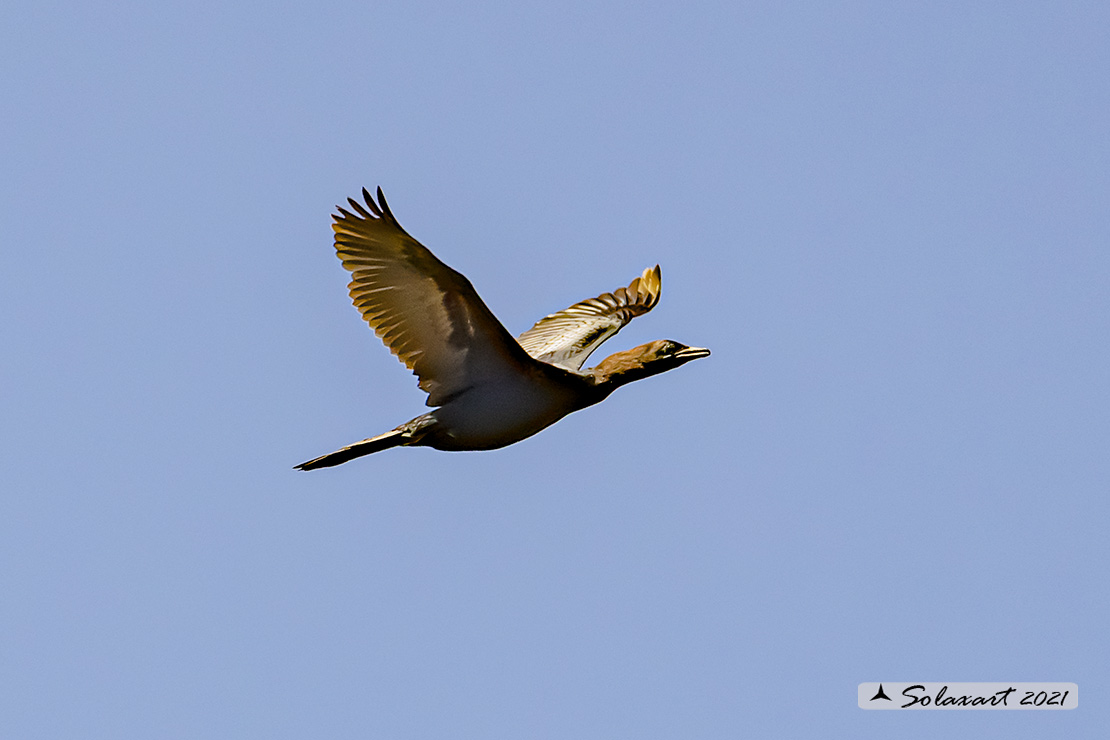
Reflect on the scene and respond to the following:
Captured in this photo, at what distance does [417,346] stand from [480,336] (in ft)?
2.29

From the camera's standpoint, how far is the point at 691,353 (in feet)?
54.7

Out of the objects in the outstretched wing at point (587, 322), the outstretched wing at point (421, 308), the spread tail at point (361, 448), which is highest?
the outstretched wing at point (587, 322)

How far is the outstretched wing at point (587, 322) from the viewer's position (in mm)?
19000

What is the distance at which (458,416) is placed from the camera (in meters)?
15.8

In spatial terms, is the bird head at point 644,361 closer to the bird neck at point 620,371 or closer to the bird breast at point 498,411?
the bird neck at point 620,371

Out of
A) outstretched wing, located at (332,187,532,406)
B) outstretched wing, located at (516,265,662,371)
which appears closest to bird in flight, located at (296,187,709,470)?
outstretched wing, located at (332,187,532,406)

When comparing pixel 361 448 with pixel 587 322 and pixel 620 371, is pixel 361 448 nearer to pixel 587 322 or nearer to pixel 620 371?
pixel 620 371

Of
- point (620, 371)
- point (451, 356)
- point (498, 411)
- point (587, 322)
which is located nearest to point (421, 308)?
point (451, 356)

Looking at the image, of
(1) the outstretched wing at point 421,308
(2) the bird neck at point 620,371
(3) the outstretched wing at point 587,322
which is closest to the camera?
(1) the outstretched wing at point 421,308

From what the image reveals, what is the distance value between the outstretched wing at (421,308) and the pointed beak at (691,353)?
1.94 m

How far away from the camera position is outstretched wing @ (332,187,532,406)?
14.8 meters

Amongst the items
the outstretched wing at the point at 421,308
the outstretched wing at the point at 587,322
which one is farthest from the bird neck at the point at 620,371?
the outstretched wing at the point at 587,322

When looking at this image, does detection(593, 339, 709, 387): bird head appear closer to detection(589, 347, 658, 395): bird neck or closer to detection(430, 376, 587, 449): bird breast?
detection(589, 347, 658, 395): bird neck

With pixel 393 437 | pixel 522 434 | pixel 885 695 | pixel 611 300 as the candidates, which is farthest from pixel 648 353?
pixel 885 695
